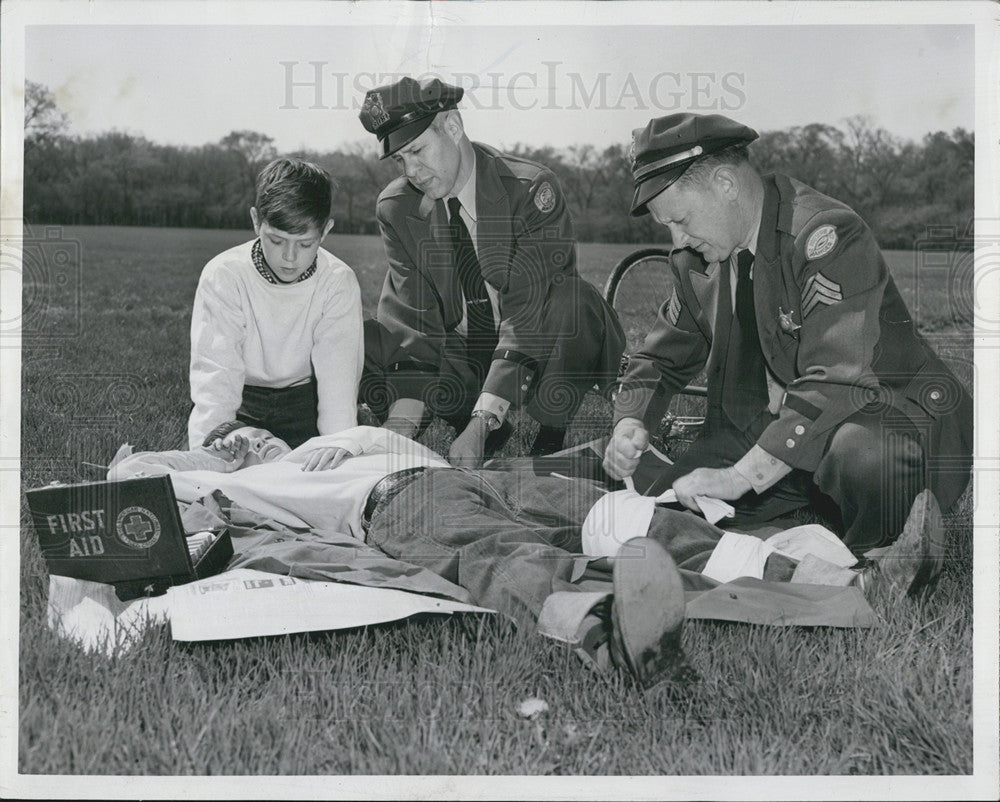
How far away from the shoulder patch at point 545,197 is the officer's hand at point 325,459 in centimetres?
129

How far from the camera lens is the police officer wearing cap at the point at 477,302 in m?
3.79

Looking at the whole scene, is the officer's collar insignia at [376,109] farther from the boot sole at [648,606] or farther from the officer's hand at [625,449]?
the boot sole at [648,606]

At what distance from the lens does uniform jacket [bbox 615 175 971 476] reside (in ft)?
9.71

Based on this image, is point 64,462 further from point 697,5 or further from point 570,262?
point 697,5

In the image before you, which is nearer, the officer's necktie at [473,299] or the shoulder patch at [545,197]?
the shoulder patch at [545,197]

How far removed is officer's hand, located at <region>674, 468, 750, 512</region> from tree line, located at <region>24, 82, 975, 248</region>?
1.24m

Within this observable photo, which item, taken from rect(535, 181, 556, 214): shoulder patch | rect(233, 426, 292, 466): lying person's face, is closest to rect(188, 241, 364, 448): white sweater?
rect(233, 426, 292, 466): lying person's face

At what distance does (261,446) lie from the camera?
139 inches

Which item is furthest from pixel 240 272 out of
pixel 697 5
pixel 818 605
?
pixel 818 605

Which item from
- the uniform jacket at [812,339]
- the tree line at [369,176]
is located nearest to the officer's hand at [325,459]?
the uniform jacket at [812,339]

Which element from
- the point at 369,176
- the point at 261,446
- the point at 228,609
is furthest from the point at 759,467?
the point at 369,176

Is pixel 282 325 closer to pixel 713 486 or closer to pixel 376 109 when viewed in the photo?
pixel 376 109

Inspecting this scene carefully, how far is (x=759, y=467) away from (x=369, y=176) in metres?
1.99

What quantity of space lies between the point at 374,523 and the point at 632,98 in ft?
5.81
